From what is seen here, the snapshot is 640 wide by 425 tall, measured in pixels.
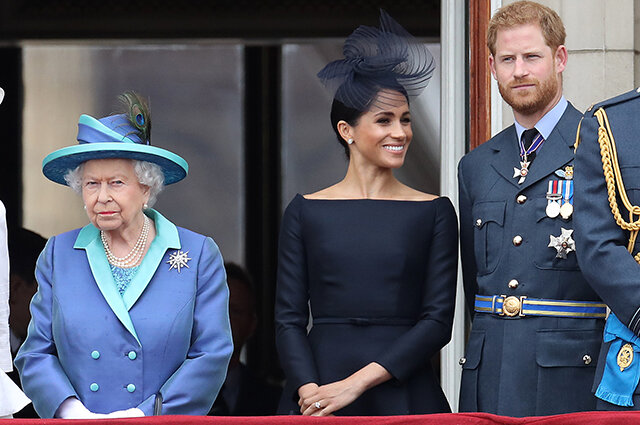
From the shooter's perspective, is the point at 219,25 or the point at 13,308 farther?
the point at 219,25

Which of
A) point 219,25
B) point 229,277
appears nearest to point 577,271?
point 229,277

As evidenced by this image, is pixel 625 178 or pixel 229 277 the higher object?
pixel 625 178

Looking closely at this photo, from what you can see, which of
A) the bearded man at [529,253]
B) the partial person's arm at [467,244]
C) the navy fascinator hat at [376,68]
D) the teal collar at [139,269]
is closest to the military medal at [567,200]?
the bearded man at [529,253]

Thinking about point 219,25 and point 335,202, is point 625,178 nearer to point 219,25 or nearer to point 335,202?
point 335,202

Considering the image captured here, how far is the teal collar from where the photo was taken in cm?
337

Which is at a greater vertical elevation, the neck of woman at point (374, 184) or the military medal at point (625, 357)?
the neck of woman at point (374, 184)

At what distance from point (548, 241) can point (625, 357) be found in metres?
0.48

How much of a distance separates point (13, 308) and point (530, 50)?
3.23 metres

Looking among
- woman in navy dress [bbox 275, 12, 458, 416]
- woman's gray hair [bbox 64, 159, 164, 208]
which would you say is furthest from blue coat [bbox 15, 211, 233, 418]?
woman in navy dress [bbox 275, 12, 458, 416]

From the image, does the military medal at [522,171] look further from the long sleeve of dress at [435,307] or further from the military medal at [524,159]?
the long sleeve of dress at [435,307]

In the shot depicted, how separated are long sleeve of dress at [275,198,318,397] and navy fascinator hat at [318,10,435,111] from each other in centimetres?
37

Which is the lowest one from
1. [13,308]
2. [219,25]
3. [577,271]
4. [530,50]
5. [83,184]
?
[13,308]

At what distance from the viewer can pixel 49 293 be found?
344 centimetres

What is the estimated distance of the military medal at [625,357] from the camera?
3.08 m
